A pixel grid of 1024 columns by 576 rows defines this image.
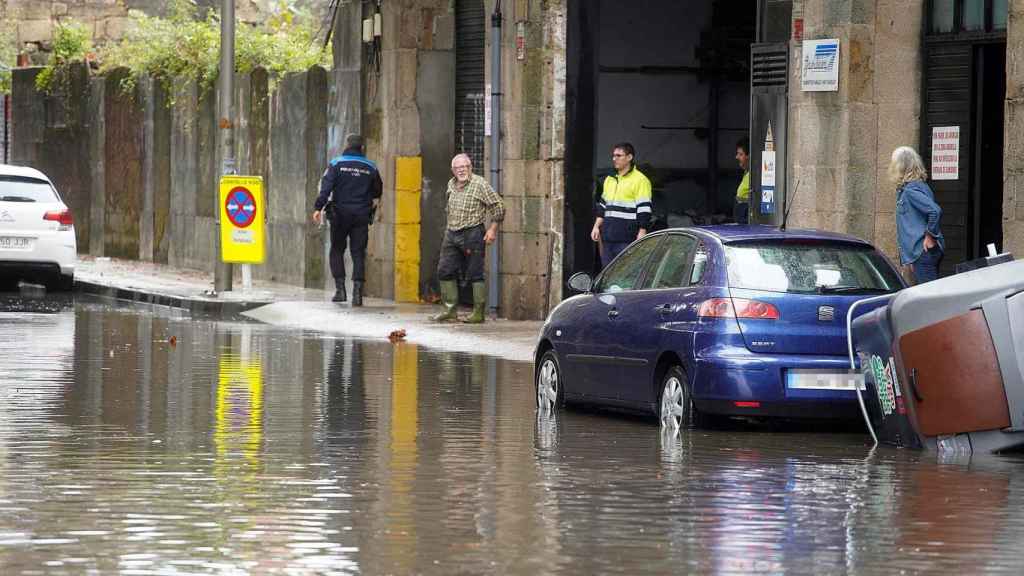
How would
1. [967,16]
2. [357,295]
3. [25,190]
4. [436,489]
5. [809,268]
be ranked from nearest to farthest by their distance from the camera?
[436,489], [809,268], [967,16], [357,295], [25,190]

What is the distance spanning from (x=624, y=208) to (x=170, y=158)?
44.5ft

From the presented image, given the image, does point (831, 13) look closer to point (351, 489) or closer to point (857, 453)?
point (857, 453)

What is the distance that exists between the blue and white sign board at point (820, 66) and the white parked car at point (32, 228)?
11.0 metres

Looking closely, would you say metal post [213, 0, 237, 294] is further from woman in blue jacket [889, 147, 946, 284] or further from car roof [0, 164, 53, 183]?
woman in blue jacket [889, 147, 946, 284]

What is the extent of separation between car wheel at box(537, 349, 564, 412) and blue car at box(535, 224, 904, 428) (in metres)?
0.38

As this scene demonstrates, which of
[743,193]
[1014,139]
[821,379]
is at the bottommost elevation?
[821,379]

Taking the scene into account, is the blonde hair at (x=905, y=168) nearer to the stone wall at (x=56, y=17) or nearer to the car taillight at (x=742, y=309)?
the car taillight at (x=742, y=309)

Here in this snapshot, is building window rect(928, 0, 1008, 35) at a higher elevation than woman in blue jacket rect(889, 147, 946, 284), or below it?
higher

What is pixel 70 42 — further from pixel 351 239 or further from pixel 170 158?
pixel 351 239

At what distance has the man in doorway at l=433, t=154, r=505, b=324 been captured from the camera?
2200cm

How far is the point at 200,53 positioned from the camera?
32156 millimetres

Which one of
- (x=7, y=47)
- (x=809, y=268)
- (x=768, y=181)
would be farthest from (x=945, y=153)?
(x=7, y=47)

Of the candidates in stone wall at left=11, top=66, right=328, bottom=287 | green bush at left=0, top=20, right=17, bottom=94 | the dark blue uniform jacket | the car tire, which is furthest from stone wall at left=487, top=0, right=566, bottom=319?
green bush at left=0, top=20, right=17, bottom=94

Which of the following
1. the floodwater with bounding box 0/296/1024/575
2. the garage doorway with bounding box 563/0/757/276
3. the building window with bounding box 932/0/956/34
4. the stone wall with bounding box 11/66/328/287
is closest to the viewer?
the floodwater with bounding box 0/296/1024/575
